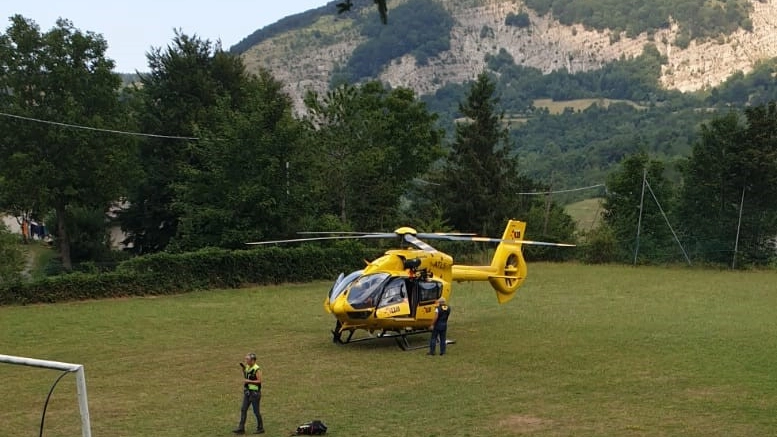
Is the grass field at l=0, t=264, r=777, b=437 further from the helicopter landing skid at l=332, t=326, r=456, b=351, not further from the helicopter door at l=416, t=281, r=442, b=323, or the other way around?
the helicopter door at l=416, t=281, r=442, b=323

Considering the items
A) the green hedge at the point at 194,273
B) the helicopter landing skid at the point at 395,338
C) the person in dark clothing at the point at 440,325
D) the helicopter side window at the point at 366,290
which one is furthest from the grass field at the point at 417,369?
the helicopter side window at the point at 366,290

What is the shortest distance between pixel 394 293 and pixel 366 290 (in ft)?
2.55

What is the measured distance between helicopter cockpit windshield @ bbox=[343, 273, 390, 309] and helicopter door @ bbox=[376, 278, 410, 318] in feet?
0.60

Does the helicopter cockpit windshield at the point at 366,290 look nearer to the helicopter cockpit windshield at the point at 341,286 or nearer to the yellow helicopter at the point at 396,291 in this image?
the yellow helicopter at the point at 396,291

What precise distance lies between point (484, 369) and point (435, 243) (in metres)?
28.4

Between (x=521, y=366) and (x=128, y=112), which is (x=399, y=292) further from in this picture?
(x=128, y=112)

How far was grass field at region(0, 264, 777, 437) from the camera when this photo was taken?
48.5 ft

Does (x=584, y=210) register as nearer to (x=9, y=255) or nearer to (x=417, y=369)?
(x=9, y=255)

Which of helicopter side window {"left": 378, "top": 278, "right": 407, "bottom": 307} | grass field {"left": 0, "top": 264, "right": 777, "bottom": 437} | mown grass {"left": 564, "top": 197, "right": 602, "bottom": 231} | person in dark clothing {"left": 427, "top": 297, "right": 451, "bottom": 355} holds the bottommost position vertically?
grass field {"left": 0, "top": 264, "right": 777, "bottom": 437}

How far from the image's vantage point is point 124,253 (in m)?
52.9

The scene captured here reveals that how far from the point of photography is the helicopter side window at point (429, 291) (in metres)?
22.3

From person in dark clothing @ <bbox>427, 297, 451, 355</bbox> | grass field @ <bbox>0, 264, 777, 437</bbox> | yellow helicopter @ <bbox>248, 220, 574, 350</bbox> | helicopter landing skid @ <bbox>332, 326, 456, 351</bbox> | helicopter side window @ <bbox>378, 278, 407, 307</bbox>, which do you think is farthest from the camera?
helicopter landing skid @ <bbox>332, 326, 456, 351</bbox>

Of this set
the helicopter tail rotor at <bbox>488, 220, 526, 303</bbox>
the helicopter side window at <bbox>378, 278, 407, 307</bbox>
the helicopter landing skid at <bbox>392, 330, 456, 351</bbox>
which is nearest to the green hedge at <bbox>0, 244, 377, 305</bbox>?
the helicopter tail rotor at <bbox>488, 220, 526, 303</bbox>

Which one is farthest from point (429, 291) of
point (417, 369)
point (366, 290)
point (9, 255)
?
point (9, 255)
